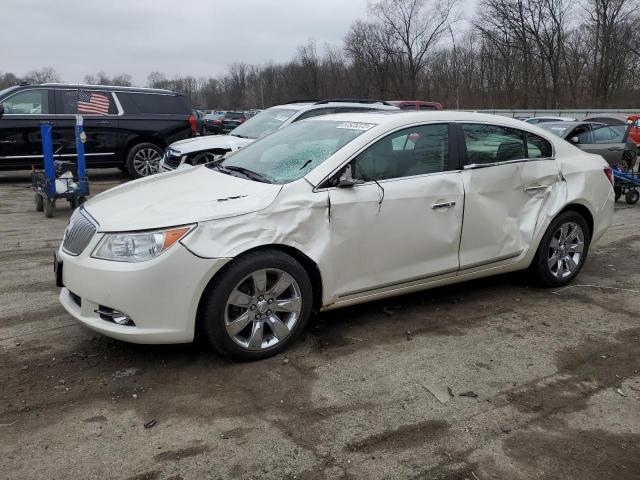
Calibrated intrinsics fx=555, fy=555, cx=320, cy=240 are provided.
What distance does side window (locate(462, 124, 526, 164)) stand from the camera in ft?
14.9

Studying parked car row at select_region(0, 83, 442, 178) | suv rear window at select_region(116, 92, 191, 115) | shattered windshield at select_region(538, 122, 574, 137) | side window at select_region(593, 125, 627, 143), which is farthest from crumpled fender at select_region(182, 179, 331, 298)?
side window at select_region(593, 125, 627, 143)

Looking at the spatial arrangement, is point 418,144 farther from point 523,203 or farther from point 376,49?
point 376,49

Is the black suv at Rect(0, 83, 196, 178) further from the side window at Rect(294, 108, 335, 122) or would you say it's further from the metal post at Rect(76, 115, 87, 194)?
the side window at Rect(294, 108, 335, 122)

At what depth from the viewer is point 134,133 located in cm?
1200

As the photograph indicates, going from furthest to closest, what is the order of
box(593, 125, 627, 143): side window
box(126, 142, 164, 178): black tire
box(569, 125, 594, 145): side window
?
box(593, 125, 627, 143): side window → box(569, 125, 594, 145): side window → box(126, 142, 164, 178): black tire

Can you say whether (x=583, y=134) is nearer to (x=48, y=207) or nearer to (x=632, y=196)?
(x=632, y=196)

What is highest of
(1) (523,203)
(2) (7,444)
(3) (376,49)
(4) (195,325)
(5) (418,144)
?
(3) (376,49)

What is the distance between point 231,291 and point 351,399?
974mm

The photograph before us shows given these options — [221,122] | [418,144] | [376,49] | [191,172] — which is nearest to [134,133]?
[191,172]

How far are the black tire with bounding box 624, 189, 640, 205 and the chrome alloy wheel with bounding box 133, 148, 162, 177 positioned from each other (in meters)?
9.43

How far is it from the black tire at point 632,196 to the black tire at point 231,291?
878 centimetres

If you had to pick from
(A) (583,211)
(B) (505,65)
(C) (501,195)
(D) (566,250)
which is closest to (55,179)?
(C) (501,195)

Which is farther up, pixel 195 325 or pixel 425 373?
pixel 195 325

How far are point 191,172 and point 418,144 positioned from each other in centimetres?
186
